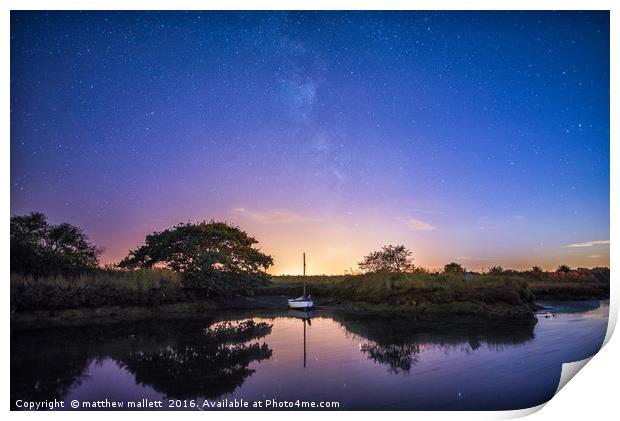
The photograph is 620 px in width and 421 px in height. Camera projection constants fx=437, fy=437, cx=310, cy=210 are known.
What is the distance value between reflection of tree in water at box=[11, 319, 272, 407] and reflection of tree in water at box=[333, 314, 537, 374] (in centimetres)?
226

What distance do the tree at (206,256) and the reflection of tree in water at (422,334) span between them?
4.99 m

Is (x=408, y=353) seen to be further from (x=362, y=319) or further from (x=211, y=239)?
(x=211, y=239)

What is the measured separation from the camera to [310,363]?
739cm

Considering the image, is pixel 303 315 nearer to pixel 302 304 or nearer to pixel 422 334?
pixel 302 304

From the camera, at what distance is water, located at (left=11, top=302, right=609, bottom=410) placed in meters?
5.91

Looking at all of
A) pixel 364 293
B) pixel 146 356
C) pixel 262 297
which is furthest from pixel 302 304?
pixel 146 356

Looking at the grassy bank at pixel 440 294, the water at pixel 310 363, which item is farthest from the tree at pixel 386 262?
the water at pixel 310 363

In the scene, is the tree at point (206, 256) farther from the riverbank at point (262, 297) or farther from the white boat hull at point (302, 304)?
the white boat hull at point (302, 304)

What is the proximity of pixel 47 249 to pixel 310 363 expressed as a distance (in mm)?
7793

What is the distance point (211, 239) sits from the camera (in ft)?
56.5

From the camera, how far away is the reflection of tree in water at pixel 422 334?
8.04 metres

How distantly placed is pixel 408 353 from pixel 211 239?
A: 35.8 feet

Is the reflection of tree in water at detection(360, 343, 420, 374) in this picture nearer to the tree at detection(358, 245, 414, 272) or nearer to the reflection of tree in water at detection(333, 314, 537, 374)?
the reflection of tree in water at detection(333, 314, 537, 374)
